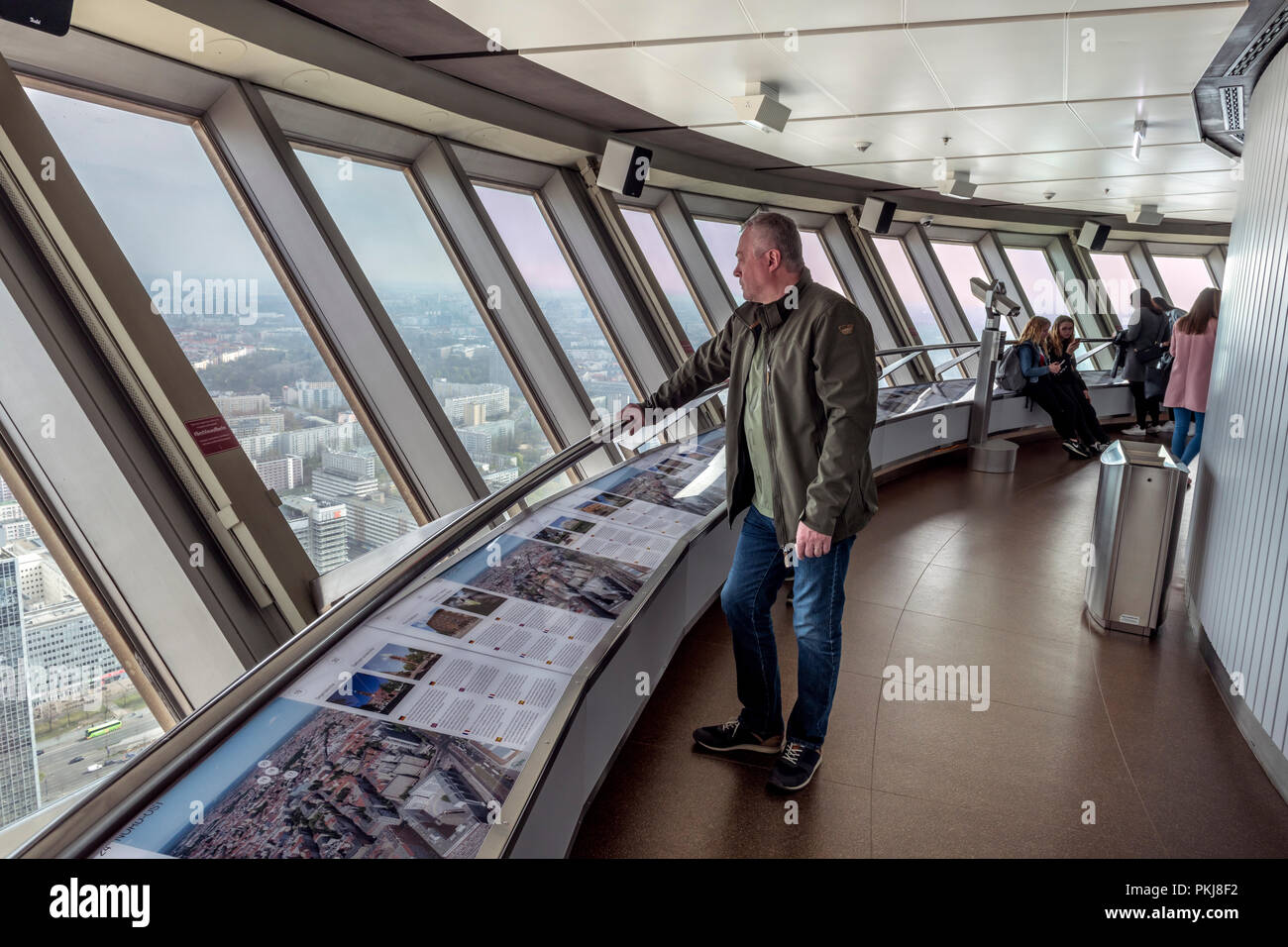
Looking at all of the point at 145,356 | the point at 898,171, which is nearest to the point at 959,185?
the point at 898,171

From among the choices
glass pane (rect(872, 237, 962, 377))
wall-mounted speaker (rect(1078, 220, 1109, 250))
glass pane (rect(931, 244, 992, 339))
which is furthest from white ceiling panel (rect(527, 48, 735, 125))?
wall-mounted speaker (rect(1078, 220, 1109, 250))

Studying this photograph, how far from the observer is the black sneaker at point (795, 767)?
2.62 metres

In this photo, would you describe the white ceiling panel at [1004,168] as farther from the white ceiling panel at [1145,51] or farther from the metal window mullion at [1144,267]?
the metal window mullion at [1144,267]

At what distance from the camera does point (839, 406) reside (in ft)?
7.71

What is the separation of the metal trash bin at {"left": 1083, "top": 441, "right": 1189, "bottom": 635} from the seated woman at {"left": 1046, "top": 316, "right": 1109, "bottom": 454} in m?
5.18

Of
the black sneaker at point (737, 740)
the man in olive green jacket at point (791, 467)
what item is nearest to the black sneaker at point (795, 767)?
the man in olive green jacket at point (791, 467)

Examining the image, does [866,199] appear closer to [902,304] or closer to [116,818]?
[902,304]

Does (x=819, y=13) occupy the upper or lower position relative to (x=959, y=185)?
lower

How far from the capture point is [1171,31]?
4062 millimetres

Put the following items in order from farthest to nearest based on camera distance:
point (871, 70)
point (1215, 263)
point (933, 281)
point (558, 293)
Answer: point (1215, 263), point (933, 281), point (558, 293), point (871, 70)

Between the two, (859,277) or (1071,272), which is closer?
(859,277)

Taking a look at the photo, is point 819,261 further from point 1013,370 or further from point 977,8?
point 977,8

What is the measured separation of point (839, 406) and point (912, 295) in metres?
11.3

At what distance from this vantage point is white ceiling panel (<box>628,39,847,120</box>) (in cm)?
460
